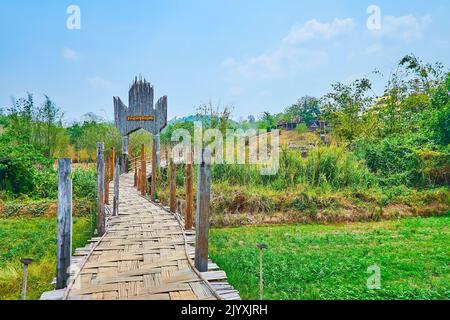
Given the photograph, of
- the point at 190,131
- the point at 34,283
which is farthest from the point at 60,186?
the point at 190,131

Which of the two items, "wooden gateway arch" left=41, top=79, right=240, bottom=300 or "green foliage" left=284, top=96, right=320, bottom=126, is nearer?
"wooden gateway arch" left=41, top=79, right=240, bottom=300

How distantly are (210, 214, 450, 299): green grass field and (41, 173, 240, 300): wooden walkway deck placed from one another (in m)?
0.53

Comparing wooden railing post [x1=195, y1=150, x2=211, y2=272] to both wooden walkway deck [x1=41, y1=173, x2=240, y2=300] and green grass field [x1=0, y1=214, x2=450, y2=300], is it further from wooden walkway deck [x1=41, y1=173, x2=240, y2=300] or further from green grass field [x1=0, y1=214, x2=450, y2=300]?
green grass field [x1=0, y1=214, x2=450, y2=300]

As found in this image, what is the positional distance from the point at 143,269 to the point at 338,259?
2384mm

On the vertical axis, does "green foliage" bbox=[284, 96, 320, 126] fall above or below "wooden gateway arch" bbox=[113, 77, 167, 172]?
above

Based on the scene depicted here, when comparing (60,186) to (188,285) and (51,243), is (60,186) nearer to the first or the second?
(188,285)

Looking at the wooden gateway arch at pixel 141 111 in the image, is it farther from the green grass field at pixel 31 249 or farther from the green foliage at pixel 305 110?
the green foliage at pixel 305 110

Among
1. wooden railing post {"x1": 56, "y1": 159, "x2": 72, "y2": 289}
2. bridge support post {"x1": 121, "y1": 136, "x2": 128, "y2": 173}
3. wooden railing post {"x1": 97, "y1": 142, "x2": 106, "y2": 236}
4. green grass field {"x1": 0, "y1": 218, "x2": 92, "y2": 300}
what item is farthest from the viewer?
bridge support post {"x1": 121, "y1": 136, "x2": 128, "y2": 173}

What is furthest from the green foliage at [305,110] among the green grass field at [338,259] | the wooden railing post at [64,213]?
the wooden railing post at [64,213]

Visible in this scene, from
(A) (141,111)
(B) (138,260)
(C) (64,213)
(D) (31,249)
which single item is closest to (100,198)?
(D) (31,249)

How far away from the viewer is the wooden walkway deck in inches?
114

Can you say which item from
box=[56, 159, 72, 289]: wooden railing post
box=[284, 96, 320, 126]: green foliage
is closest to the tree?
box=[284, 96, 320, 126]: green foliage
